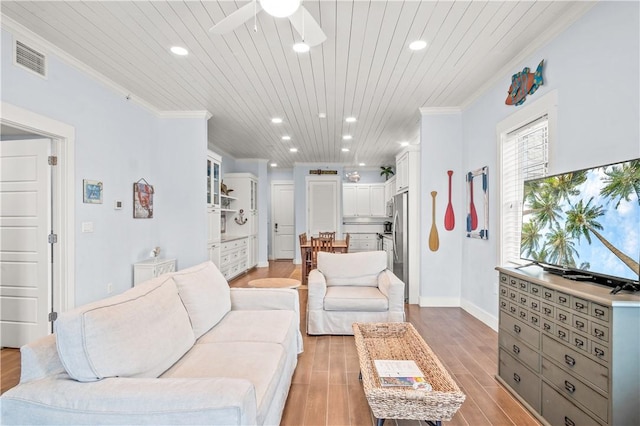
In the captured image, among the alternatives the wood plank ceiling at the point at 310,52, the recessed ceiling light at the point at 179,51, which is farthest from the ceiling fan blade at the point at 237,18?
the recessed ceiling light at the point at 179,51

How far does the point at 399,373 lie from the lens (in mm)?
1896

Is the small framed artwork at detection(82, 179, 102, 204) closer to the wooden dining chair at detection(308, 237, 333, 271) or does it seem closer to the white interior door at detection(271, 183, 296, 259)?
the wooden dining chair at detection(308, 237, 333, 271)

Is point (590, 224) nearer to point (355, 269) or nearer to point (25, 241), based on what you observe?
point (355, 269)

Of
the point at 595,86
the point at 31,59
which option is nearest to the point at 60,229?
the point at 31,59

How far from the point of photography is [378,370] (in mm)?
1933

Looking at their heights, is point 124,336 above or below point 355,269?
above

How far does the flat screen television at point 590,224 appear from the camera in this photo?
1.59 metres

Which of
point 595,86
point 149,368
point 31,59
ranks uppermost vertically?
point 31,59

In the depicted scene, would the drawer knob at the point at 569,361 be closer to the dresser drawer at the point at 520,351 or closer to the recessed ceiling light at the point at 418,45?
the dresser drawer at the point at 520,351

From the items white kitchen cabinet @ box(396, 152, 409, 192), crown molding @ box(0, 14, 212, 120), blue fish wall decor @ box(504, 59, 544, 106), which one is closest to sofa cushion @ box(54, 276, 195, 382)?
crown molding @ box(0, 14, 212, 120)

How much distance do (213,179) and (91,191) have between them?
7.65 ft

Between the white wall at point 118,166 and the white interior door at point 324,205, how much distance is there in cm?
422

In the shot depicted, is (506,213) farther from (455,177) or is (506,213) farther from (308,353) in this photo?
(308,353)

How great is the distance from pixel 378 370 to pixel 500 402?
98cm
